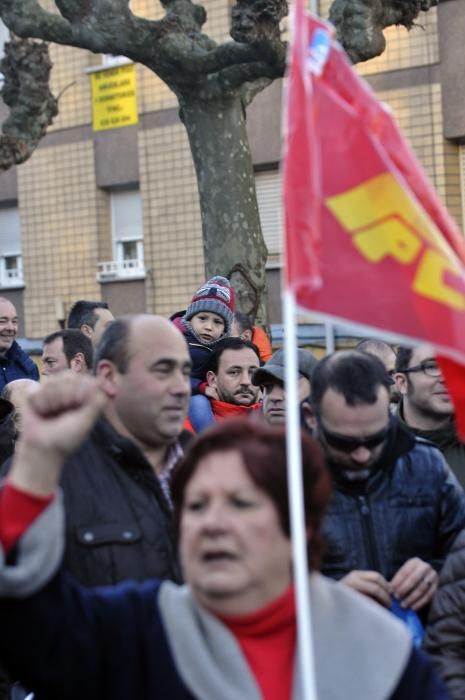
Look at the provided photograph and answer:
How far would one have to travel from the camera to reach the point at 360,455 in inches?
155

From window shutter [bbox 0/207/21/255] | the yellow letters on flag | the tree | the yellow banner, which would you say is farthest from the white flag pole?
window shutter [bbox 0/207/21/255]

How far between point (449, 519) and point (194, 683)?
1.69 meters

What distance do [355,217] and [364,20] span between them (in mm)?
6887

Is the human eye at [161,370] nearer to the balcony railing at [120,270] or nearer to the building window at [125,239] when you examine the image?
the balcony railing at [120,270]

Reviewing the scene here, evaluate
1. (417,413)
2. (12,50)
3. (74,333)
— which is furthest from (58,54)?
(417,413)

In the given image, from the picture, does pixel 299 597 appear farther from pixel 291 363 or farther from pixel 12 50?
pixel 12 50

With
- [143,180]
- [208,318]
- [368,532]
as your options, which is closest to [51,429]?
[368,532]

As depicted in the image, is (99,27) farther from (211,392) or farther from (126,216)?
(126,216)

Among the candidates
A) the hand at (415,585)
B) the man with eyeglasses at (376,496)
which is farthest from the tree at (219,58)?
the hand at (415,585)

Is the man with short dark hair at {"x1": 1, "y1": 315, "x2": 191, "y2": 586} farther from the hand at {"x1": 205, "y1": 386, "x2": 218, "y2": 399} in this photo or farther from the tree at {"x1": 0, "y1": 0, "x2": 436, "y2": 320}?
the tree at {"x1": 0, "y1": 0, "x2": 436, "y2": 320}

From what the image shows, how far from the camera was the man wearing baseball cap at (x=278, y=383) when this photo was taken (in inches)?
220

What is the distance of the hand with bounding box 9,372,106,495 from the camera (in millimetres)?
2553

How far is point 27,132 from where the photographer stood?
1254cm

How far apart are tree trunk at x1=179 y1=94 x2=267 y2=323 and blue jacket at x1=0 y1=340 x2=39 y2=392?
5.91ft
